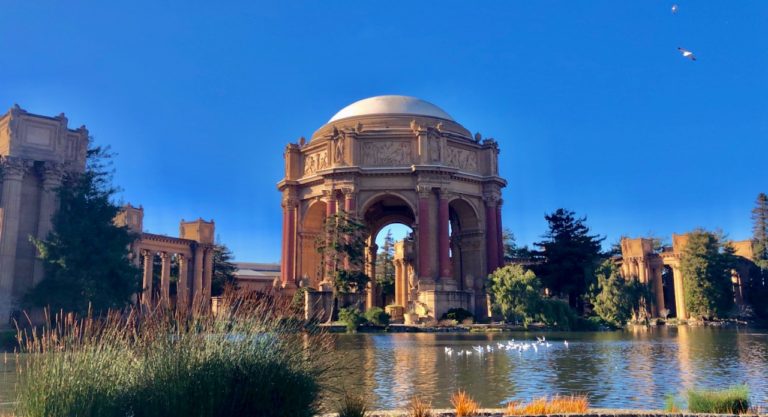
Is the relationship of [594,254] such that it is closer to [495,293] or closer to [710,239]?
[710,239]

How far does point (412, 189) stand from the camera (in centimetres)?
5009

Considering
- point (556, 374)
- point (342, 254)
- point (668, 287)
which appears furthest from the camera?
point (668, 287)

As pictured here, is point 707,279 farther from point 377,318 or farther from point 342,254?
point 342,254

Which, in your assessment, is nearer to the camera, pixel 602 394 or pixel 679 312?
pixel 602 394

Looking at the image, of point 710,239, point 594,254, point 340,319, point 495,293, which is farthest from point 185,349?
point 710,239

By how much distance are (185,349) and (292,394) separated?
3.97ft

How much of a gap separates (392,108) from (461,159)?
734 centimetres

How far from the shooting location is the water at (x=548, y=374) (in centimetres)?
1061

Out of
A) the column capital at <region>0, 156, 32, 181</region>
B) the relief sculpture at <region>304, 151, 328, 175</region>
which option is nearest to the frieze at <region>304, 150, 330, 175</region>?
the relief sculpture at <region>304, 151, 328, 175</region>

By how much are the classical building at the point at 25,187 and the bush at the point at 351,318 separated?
15.3 m

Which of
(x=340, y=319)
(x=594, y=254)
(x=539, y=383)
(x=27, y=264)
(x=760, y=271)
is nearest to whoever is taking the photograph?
(x=539, y=383)

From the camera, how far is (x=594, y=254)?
52031 millimetres

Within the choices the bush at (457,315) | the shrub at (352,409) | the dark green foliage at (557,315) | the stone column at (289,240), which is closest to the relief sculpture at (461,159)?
the bush at (457,315)

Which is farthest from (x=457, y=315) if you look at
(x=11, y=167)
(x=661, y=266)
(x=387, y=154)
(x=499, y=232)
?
(x=661, y=266)
